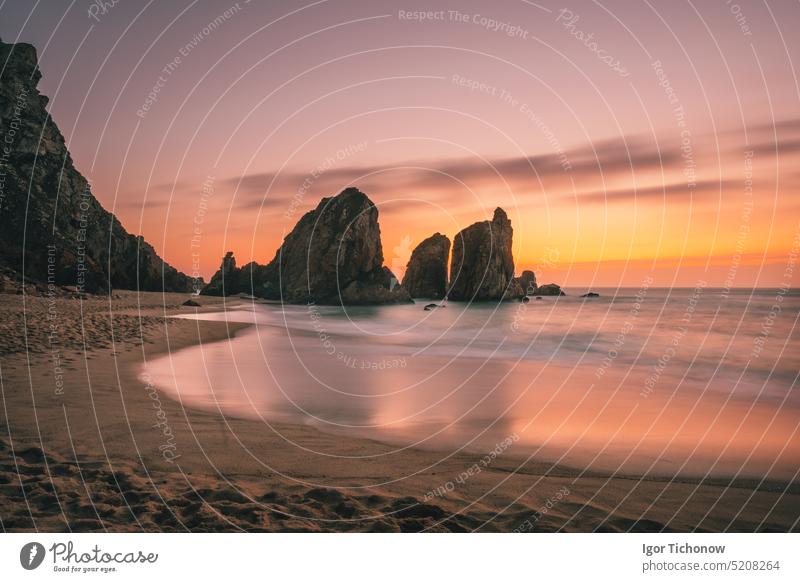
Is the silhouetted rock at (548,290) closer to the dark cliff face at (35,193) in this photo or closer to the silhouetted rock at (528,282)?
the silhouetted rock at (528,282)

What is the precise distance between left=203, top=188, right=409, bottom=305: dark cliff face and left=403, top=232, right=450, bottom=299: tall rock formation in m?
25.2

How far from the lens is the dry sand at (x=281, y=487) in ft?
16.5

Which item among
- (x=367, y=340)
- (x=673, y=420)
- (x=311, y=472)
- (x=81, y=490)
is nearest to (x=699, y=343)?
(x=367, y=340)

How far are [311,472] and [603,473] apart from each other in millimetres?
3841

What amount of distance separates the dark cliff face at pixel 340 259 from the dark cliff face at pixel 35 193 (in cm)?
3725

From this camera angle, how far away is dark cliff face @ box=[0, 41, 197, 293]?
111 feet

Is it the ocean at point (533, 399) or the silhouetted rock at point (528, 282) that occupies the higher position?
the silhouetted rock at point (528, 282)

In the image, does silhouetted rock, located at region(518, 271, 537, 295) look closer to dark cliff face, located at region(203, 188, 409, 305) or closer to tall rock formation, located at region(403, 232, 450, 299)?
tall rock formation, located at region(403, 232, 450, 299)

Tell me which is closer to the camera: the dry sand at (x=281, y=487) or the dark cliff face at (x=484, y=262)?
the dry sand at (x=281, y=487)

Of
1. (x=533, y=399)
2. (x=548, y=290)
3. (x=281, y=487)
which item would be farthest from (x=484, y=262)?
(x=281, y=487)

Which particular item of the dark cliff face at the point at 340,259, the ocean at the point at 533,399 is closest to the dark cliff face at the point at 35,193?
the ocean at the point at 533,399

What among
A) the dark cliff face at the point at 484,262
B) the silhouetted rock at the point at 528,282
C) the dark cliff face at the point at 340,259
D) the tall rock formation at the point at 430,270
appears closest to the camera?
→ the dark cliff face at the point at 340,259

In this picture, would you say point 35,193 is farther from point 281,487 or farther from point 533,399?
point 281,487
